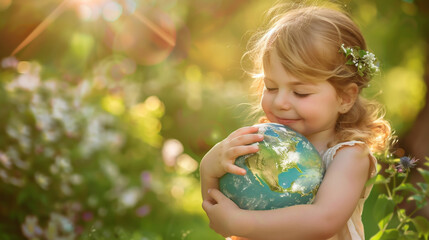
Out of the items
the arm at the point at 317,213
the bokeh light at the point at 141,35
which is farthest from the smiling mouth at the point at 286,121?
the bokeh light at the point at 141,35

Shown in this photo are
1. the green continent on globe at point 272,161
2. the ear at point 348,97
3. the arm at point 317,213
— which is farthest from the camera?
the ear at point 348,97

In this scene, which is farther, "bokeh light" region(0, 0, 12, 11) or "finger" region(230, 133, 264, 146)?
"bokeh light" region(0, 0, 12, 11)

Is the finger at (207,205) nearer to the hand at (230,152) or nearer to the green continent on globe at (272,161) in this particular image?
the hand at (230,152)

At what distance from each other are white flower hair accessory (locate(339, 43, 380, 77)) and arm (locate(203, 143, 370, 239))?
1.67ft

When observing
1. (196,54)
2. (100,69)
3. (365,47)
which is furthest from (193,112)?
(365,47)

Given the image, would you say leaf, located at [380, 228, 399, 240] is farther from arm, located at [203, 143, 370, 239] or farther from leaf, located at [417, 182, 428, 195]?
arm, located at [203, 143, 370, 239]

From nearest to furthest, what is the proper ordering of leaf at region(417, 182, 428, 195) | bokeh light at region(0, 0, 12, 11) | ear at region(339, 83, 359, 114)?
leaf at region(417, 182, 428, 195) < ear at region(339, 83, 359, 114) < bokeh light at region(0, 0, 12, 11)

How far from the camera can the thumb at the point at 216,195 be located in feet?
9.20

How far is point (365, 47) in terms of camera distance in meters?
3.15

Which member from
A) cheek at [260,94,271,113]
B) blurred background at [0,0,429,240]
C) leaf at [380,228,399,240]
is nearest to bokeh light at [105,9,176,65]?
blurred background at [0,0,429,240]

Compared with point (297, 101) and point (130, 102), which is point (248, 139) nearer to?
point (297, 101)

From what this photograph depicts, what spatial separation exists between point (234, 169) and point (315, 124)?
57 cm

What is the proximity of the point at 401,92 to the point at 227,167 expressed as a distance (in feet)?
16.6

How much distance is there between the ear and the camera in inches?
118
